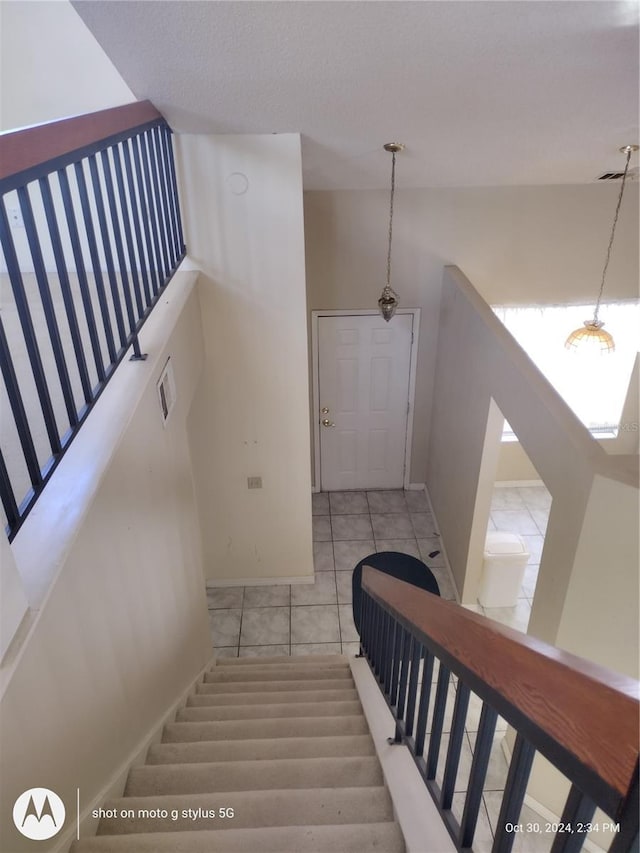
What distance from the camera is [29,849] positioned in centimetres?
121

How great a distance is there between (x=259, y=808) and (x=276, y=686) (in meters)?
1.50

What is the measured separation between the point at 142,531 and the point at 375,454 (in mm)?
4066

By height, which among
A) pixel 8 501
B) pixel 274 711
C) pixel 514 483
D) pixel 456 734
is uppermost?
pixel 8 501

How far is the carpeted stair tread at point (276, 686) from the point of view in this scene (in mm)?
3061

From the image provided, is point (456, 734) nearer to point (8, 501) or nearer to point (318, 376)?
point (8, 501)

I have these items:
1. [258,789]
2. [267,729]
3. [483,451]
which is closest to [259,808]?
[258,789]

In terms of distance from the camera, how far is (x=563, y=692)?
0.74 meters

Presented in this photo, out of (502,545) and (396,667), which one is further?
(502,545)

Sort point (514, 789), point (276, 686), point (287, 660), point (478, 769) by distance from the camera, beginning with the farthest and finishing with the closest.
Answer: point (287, 660), point (276, 686), point (478, 769), point (514, 789)

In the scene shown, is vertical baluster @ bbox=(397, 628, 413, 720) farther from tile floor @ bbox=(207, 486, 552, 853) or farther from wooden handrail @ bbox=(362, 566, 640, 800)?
tile floor @ bbox=(207, 486, 552, 853)

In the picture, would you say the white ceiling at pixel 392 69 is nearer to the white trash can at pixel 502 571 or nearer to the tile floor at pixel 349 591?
the white trash can at pixel 502 571

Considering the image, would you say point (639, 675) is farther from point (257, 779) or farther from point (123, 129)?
point (123, 129)

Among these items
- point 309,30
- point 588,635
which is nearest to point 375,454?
point 588,635

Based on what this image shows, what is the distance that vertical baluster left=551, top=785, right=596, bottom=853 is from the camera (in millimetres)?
740
